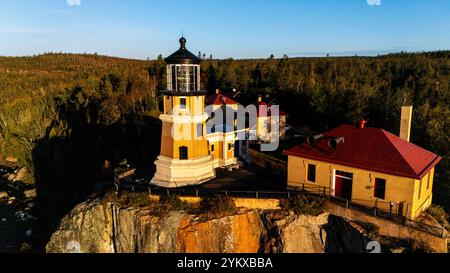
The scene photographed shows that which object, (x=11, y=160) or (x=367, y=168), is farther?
(x=11, y=160)

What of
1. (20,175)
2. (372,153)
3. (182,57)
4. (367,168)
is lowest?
(20,175)

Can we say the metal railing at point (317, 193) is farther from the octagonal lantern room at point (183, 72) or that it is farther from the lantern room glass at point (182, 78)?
the lantern room glass at point (182, 78)

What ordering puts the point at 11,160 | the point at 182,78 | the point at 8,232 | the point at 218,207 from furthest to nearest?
the point at 11,160 < the point at 8,232 < the point at 182,78 < the point at 218,207

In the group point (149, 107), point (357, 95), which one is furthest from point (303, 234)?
point (149, 107)

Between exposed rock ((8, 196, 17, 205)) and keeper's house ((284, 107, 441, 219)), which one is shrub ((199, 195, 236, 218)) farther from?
exposed rock ((8, 196, 17, 205))

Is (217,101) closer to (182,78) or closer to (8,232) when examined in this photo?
(182,78)

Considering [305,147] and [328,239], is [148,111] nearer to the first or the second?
[305,147]

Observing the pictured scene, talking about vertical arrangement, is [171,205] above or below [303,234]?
above
